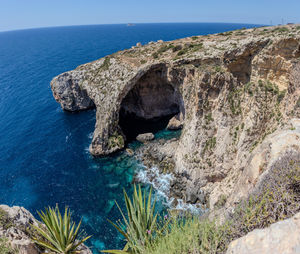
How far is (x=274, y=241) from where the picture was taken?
17.6 ft

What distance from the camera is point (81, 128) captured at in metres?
45.7

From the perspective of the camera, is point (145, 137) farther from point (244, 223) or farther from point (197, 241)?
point (244, 223)

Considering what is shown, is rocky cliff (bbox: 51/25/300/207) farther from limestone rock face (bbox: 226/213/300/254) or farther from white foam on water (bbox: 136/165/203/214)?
limestone rock face (bbox: 226/213/300/254)

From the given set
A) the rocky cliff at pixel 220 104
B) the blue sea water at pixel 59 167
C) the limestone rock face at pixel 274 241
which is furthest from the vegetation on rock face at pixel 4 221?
the rocky cliff at pixel 220 104

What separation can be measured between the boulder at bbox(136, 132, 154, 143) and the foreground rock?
26058 millimetres

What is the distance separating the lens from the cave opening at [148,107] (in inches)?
1662

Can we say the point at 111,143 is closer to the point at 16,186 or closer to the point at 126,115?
the point at 126,115

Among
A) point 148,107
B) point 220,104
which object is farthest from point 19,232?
point 148,107

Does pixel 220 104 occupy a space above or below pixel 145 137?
above

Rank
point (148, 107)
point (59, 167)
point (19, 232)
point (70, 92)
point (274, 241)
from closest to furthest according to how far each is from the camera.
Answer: point (274, 241), point (19, 232), point (59, 167), point (148, 107), point (70, 92)

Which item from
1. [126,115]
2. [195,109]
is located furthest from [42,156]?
[195,109]

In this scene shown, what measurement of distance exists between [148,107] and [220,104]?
71.2 ft

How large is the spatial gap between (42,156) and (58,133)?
26.6ft

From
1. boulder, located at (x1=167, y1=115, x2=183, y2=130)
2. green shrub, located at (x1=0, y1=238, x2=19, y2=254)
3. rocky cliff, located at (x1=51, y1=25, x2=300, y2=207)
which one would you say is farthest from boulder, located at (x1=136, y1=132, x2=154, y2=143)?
green shrub, located at (x1=0, y1=238, x2=19, y2=254)
